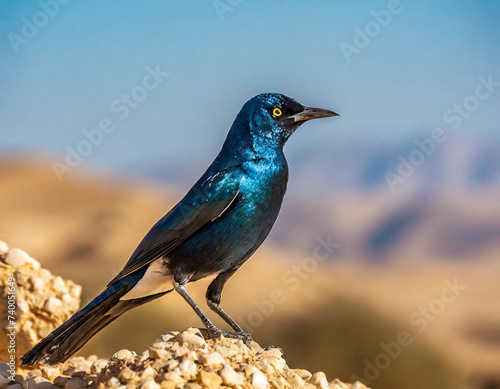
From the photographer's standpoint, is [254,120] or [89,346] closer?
[254,120]

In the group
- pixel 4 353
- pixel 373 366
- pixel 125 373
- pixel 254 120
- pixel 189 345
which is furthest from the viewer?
pixel 373 366

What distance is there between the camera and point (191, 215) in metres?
5.26

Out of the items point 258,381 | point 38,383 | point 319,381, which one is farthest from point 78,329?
point 319,381

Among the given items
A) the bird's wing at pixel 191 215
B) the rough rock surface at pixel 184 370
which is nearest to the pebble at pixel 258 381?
the rough rock surface at pixel 184 370

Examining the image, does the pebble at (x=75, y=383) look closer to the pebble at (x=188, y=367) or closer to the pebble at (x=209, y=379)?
the pebble at (x=188, y=367)

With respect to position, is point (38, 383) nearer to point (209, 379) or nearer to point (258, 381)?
point (209, 379)

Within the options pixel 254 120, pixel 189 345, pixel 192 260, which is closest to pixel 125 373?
pixel 189 345

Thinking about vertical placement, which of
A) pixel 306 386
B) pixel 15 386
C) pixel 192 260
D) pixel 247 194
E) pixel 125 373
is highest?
pixel 247 194

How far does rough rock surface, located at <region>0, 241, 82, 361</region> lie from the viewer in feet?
21.3

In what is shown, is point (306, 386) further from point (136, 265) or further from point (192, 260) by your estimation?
point (136, 265)

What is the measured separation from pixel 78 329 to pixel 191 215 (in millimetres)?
1485

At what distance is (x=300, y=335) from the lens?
9.85 m

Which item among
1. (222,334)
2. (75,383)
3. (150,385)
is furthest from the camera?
(222,334)

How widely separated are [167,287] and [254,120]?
5.98 feet
